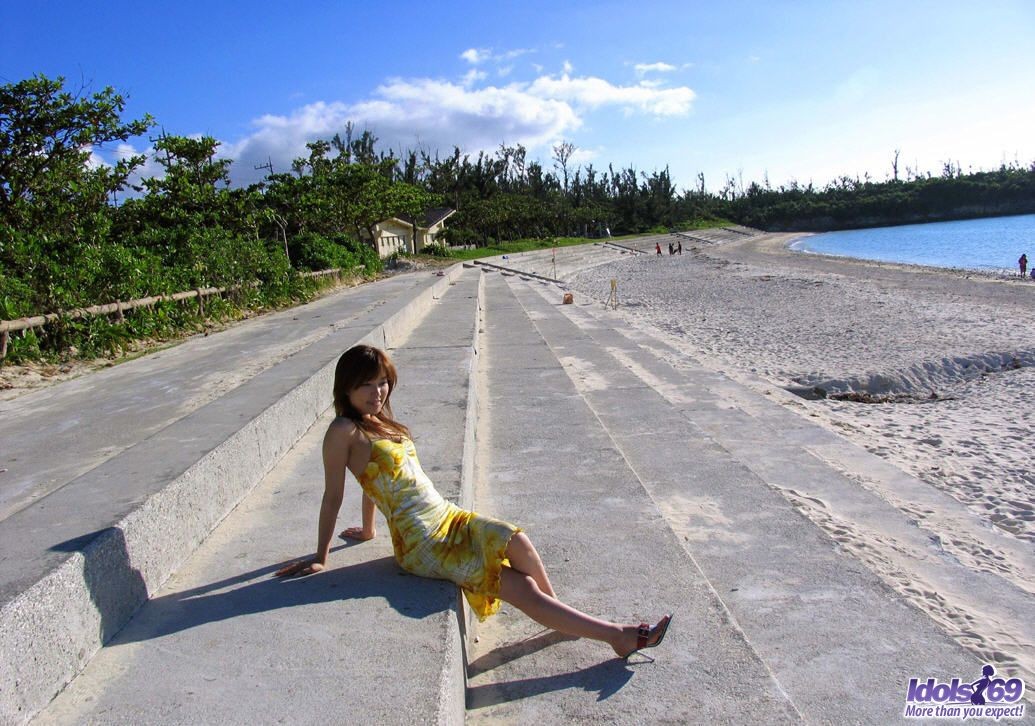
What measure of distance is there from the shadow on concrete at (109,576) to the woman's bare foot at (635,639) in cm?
163

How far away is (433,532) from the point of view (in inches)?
108

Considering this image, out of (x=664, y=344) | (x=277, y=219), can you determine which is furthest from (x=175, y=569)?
(x=277, y=219)

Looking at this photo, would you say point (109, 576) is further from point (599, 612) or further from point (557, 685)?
point (599, 612)

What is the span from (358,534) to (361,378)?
70 centimetres

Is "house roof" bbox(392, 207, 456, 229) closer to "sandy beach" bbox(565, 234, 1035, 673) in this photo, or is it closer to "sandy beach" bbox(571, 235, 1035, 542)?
"sandy beach" bbox(571, 235, 1035, 542)

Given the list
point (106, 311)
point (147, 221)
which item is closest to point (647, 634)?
point (106, 311)

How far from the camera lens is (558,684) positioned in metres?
2.55

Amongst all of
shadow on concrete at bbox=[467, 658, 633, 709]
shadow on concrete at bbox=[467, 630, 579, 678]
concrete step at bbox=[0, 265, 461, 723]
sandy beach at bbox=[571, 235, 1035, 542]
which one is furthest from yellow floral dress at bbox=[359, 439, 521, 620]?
sandy beach at bbox=[571, 235, 1035, 542]

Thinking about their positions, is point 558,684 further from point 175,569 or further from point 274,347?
point 274,347

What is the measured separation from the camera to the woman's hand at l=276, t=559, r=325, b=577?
276 cm

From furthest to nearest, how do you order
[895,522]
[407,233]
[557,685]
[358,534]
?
[407,233], [895,522], [358,534], [557,685]

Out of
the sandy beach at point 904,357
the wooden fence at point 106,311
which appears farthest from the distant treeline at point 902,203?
the wooden fence at point 106,311

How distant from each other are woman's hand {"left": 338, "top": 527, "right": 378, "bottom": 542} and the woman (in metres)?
0.19

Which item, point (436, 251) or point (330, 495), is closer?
point (330, 495)
